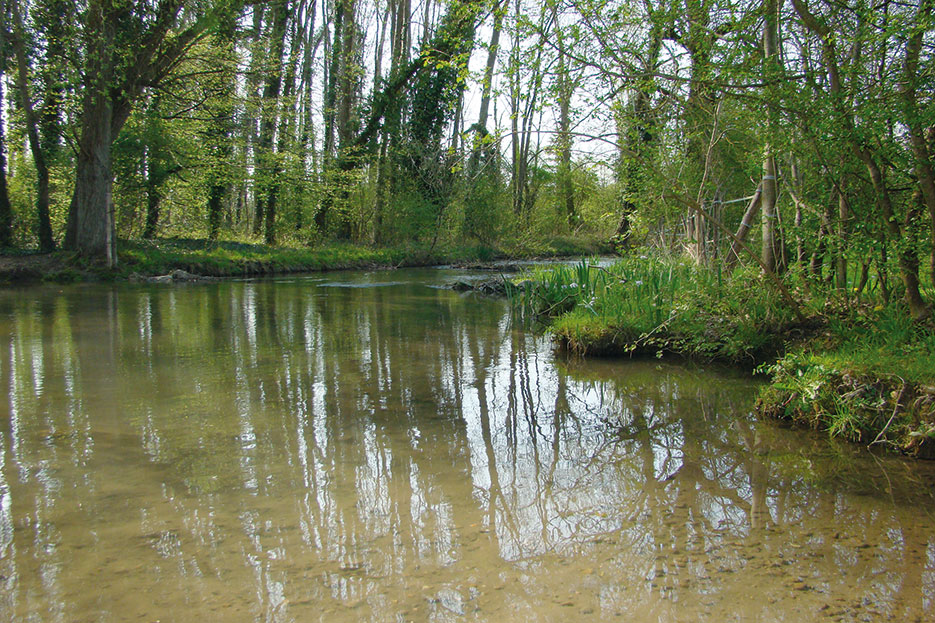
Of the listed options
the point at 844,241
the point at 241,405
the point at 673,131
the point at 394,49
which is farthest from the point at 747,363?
the point at 394,49

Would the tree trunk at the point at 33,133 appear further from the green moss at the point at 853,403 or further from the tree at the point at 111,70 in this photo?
the green moss at the point at 853,403

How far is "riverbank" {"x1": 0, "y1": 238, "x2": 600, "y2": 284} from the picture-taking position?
14188 millimetres

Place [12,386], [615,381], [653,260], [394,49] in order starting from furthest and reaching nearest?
1. [394,49]
2. [653,260]
3. [615,381]
4. [12,386]

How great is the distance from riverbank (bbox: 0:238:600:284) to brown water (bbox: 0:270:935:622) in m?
9.45

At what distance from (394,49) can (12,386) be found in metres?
23.1

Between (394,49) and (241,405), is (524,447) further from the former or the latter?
(394,49)

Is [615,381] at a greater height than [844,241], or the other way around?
[844,241]

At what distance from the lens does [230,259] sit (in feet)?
57.3

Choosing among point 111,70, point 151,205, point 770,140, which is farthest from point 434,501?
point 151,205

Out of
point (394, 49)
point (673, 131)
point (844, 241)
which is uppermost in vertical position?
point (394, 49)

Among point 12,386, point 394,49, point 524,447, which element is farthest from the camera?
point 394,49

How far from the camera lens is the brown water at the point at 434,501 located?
→ 225 centimetres

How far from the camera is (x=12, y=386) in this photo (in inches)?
202

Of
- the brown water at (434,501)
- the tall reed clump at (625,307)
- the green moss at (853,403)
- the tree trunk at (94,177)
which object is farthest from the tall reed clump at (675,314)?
the tree trunk at (94,177)
